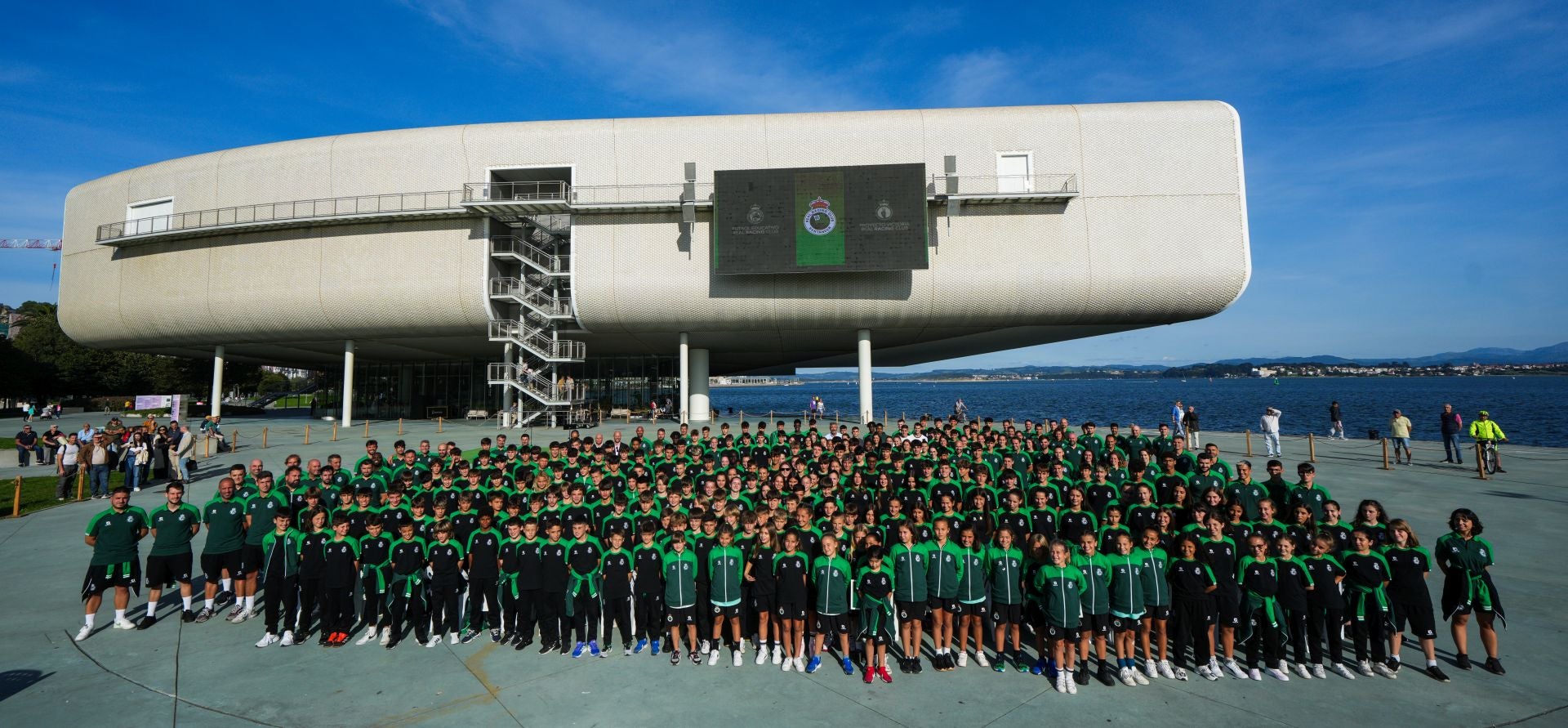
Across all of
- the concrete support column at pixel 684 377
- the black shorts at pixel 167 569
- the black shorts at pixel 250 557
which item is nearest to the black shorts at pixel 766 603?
the black shorts at pixel 250 557

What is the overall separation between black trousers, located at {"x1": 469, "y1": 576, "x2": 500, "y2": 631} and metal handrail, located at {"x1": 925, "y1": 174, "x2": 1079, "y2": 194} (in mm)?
24416

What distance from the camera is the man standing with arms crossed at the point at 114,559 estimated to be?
781 centimetres

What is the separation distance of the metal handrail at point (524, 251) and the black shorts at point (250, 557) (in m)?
22.8

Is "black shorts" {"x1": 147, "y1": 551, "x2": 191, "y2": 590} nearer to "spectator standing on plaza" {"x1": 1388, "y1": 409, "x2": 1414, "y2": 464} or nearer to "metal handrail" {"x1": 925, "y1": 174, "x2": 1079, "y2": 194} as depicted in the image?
"metal handrail" {"x1": 925, "y1": 174, "x2": 1079, "y2": 194}

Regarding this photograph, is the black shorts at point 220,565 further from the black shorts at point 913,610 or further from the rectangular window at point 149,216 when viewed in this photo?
the rectangular window at point 149,216

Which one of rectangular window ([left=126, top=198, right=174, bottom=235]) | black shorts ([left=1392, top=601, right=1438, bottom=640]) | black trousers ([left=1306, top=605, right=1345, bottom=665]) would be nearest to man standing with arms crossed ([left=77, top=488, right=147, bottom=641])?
black trousers ([left=1306, top=605, right=1345, bottom=665])

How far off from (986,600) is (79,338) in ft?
170

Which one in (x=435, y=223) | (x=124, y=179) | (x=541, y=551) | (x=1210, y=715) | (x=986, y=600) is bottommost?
(x=1210, y=715)

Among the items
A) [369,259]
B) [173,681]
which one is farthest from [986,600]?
[369,259]

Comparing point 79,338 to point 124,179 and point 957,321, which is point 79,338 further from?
point 957,321

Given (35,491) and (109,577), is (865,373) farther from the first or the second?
(35,491)

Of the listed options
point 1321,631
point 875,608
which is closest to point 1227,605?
point 1321,631

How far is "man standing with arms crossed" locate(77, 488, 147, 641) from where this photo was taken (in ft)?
25.6

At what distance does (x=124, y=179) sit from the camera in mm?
34188
